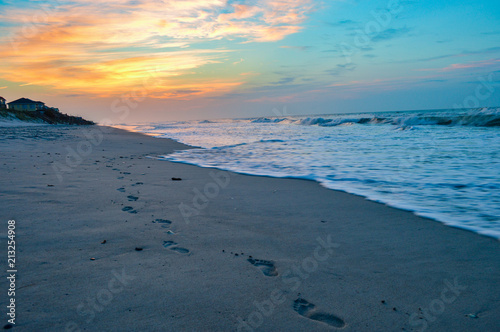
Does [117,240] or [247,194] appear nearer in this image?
[117,240]

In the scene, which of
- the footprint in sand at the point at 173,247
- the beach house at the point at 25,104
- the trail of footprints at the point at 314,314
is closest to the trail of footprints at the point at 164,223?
the footprint in sand at the point at 173,247

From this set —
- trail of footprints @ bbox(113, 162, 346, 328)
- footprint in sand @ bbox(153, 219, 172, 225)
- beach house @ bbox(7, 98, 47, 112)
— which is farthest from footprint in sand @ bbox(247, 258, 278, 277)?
beach house @ bbox(7, 98, 47, 112)

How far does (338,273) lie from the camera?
2.16m

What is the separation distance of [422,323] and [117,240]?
2303 millimetres

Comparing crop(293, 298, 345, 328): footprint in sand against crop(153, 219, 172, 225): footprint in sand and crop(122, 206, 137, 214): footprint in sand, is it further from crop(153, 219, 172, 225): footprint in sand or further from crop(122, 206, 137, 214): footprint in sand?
crop(122, 206, 137, 214): footprint in sand

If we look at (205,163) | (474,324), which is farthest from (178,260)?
(205,163)

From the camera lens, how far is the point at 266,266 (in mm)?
2273

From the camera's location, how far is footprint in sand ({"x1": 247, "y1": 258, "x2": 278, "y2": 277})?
2166 millimetres

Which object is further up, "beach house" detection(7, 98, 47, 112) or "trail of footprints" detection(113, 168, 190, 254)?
"beach house" detection(7, 98, 47, 112)

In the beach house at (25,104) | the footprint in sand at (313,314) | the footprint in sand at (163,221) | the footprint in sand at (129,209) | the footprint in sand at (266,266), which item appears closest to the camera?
the footprint in sand at (313,314)

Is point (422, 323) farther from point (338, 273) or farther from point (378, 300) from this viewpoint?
point (338, 273)

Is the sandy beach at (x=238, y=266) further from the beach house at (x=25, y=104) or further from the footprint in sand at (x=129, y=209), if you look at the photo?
the beach house at (x=25, y=104)

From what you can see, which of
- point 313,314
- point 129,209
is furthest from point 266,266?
point 129,209

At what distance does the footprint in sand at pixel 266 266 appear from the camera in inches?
85.3
